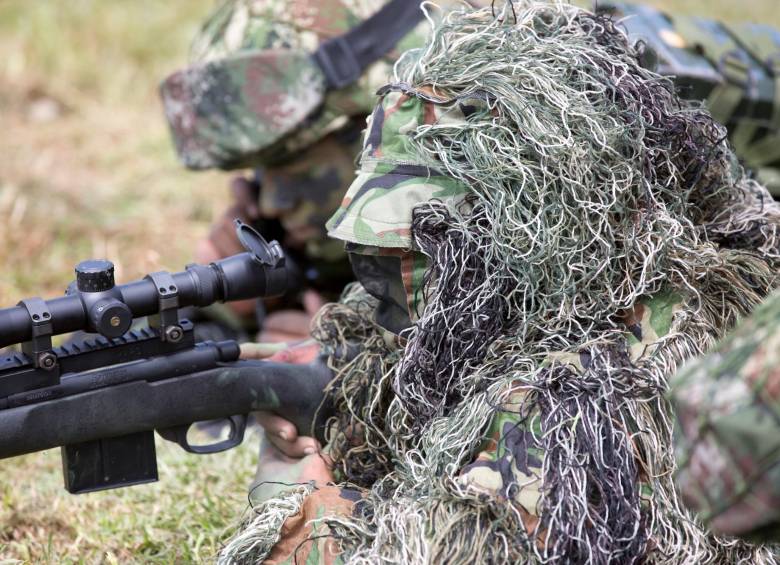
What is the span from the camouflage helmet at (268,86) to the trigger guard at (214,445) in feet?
5.02

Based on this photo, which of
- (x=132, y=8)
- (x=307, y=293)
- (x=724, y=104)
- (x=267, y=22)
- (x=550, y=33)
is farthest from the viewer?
(x=132, y=8)

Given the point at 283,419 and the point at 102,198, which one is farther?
the point at 102,198

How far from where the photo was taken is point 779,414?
1524 mm

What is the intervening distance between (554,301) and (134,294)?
939 millimetres

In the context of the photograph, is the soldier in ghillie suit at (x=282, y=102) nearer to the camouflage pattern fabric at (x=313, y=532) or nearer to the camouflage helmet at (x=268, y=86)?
the camouflage helmet at (x=268, y=86)

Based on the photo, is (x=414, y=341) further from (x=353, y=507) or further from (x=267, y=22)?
(x=267, y=22)

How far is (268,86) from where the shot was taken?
12.7ft

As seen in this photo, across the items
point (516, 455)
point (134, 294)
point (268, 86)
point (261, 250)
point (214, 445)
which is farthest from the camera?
point (268, 86)

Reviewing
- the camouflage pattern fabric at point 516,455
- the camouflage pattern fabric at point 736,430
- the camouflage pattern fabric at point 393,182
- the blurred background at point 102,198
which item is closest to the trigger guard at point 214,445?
the blurred background at point 102,198

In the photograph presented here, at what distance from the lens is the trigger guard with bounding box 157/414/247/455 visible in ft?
8.42

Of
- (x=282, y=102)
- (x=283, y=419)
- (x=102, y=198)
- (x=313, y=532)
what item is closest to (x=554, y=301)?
(x=313, y=532)

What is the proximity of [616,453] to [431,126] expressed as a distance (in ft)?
2.59

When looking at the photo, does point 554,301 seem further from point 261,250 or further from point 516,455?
point 261,250

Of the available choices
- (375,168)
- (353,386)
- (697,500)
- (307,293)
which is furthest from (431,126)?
(307,293)
